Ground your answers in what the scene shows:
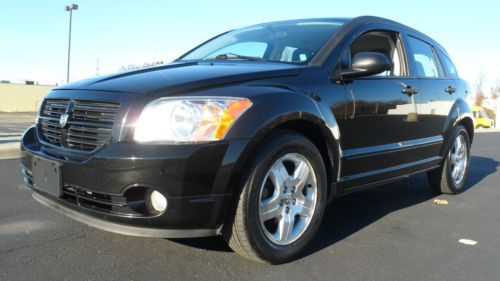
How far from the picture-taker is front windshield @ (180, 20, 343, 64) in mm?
3721

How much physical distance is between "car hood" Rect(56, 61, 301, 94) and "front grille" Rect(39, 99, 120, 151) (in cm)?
13

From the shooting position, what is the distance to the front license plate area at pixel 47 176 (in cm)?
278

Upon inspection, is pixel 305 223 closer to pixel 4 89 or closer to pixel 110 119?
pixel 110 119

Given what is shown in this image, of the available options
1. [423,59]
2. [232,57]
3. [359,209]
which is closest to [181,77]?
[232,57]

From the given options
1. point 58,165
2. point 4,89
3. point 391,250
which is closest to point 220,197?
Answer: point 58,165

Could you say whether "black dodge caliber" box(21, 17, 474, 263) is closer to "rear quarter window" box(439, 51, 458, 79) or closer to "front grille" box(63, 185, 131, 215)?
"front grille" box(63, 185, 131, 215)

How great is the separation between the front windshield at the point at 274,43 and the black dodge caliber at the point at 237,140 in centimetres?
2

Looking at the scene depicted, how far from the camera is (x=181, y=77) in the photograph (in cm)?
289

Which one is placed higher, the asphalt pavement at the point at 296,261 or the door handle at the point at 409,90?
the door handle at the point at 409,90

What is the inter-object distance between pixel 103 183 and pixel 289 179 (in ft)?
3.81

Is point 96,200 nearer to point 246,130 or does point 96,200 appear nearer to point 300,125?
point 246,130

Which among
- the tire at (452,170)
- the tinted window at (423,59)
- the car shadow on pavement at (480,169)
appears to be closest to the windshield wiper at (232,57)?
the tinted window at (423,59)

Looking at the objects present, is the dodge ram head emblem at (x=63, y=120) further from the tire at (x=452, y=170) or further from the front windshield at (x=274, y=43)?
the tire at (x=452, y=170)

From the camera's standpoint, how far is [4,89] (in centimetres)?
6644
